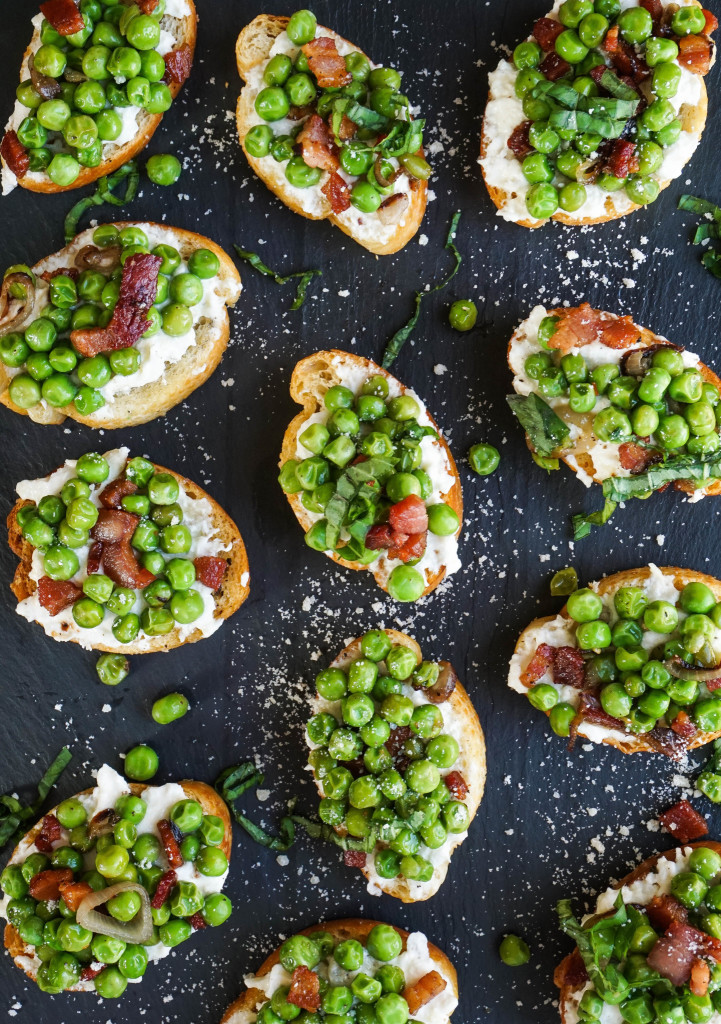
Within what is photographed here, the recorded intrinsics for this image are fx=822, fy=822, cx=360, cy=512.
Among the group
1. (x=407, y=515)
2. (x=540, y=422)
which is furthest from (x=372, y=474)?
(x=540, y=422)

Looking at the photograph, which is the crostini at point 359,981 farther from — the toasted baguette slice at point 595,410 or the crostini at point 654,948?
the toasted baguette slice at point 595,410

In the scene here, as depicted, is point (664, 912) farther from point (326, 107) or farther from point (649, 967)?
point (326, 107)

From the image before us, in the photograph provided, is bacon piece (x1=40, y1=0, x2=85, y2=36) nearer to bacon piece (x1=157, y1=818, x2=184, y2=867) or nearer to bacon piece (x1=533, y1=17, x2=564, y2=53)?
bacon piece (x1=533, y1=17, x2=564, y2=53)

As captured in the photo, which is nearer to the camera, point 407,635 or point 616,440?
point 616,440

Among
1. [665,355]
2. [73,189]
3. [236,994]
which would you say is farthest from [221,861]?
[73,189]

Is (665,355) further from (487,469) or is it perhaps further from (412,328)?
(412,328)
